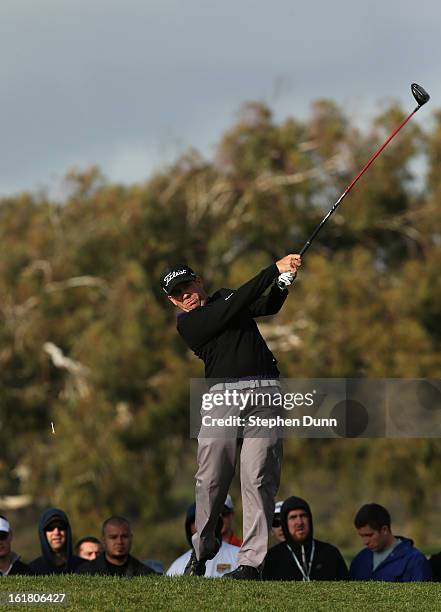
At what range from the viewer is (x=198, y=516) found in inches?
302

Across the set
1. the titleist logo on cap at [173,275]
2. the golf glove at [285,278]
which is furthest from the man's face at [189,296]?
the golf glove at [285,278]

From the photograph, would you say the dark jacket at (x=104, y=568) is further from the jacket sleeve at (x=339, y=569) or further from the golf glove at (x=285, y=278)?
the golf glove at (x=285, y=278)

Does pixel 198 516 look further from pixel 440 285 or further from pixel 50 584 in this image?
pixel 440 285

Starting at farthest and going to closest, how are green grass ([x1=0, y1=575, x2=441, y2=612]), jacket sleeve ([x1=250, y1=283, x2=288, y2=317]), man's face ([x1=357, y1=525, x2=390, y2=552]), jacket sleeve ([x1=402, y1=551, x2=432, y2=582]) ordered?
1. man's face ([x1=357, y1=525, x2=390, y2=552])
2. jacket sleeve ([x1=402, y1=551, x2=432, y2=582])
3. jacket sleeve ([x1=250, y1=283, x2=288, y2=317])
4. green grass ([x1=0, y1=575, x2=441, y2=612])

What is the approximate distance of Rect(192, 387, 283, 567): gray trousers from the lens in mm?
7422

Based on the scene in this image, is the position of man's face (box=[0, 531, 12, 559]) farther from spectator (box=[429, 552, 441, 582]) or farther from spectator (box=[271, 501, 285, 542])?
spectator (box=[429, 552, 441, 582])

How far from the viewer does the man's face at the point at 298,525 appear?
9.30 metres

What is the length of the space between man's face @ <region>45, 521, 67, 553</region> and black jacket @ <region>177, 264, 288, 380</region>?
9.66 ft

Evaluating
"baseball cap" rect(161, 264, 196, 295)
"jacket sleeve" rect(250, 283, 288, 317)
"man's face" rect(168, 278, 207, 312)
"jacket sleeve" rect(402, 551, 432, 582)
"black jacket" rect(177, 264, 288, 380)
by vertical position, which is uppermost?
"baseball cap" rect(161, 264, 196, 295)

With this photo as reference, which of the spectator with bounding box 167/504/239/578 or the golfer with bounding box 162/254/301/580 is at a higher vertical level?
the golfer with bounding box 162/254/301/580

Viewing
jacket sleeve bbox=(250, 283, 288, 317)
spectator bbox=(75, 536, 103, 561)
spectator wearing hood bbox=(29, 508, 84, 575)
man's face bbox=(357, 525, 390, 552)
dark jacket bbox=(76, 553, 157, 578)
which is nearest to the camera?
jacket sleeve bbox=(250, 283, 288, 317)

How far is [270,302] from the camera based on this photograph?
24.8 ft

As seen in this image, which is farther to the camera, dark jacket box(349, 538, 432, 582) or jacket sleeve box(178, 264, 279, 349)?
dark jacket box(349, 538, 432, 582)

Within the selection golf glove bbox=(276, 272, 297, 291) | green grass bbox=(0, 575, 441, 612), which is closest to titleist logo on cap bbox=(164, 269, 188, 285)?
golf glove bbox=(276, 272, 297, 291)
